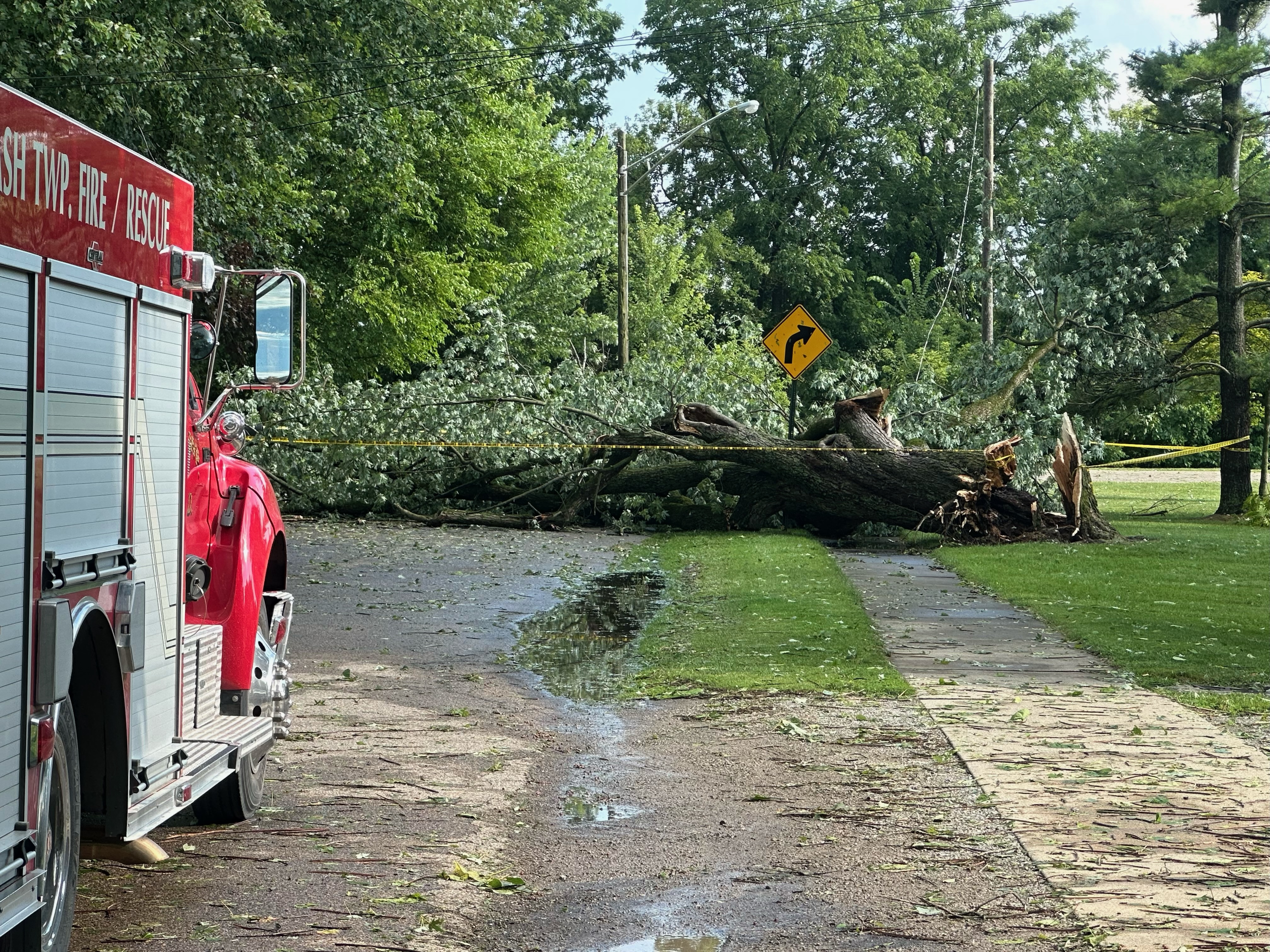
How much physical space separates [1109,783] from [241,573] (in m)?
3.93

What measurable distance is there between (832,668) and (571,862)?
186 inches

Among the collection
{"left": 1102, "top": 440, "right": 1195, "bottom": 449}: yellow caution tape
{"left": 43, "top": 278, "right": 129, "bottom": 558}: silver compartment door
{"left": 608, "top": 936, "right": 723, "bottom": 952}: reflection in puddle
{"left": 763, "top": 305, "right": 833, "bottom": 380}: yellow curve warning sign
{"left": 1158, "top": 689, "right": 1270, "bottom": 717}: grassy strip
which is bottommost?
{"left": 608, "top": 936, "right": 723, "bottom": 952}: reflection in puddle

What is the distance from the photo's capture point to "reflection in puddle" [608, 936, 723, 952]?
4.73 m

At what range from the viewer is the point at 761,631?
39.1ft

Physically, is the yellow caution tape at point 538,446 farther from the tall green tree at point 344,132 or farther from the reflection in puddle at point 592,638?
the reflection in puddle at point 592,638

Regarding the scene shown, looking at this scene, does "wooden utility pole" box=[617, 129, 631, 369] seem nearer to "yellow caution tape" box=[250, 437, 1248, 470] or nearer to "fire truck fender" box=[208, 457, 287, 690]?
"yellow caution tape" box=[250, 437, 1248, 470]

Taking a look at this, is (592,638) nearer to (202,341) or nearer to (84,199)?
(202,341)

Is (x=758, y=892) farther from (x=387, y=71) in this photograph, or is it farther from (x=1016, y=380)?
(x=1016, y=380)

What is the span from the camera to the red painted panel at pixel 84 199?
3.79m

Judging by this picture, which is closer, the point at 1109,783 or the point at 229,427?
the point at 229,427

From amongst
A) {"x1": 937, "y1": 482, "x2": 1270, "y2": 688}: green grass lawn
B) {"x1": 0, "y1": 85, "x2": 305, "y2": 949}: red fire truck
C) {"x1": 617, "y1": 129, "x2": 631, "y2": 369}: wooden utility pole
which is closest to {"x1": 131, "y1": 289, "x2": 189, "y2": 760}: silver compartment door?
{"x1": 0, "y1": 85, "x2": 305, "y2": 949}: red fire truck

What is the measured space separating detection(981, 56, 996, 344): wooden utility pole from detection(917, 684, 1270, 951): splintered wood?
58.4ft

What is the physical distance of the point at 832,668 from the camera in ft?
33.3

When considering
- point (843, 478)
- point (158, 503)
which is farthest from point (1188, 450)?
point (158, 503)
